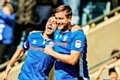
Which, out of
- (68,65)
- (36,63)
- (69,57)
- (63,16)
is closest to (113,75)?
(36,63)

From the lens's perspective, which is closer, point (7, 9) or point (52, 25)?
point (52, 25)

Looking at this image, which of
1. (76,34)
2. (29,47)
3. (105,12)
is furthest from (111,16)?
(76,34)

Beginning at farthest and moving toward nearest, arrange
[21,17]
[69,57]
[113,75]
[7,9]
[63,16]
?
[21,17] → [7,9] → [113,75] → [63,16] → [69,57]

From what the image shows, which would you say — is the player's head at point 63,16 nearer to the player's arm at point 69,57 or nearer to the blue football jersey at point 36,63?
the player's arm at point 69,57

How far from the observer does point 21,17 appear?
40.6 ft

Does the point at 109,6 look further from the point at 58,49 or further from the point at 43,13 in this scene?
the point at 58,49

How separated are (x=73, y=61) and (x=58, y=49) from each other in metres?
0.50

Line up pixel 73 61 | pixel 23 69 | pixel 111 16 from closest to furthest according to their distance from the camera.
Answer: pixel 73 61, pixel 23 69, pixel 111 16

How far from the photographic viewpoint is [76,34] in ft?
23.3

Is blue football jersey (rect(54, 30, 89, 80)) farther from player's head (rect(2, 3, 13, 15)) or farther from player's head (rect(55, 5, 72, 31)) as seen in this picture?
player's head (rect(2, 3, 13, 15))

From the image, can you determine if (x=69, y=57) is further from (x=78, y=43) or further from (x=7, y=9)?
(x=7, y=9)

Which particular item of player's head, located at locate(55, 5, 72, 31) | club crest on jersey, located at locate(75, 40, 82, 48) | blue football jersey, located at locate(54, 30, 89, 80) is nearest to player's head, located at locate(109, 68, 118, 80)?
blue football jersey, located at locate(54, 30, 89, 80)

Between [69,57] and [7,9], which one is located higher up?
[7,9]

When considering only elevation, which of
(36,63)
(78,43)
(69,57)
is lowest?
(36,63)
